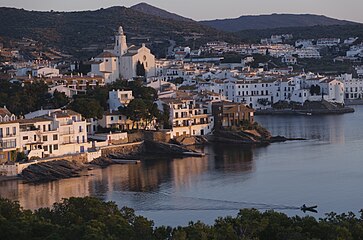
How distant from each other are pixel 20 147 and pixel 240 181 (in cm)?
399

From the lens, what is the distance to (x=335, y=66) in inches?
1453

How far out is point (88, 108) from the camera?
17.2m

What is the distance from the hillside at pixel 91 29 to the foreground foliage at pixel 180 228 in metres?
29.8

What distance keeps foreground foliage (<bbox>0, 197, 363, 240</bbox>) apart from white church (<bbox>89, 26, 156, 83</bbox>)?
1528 cm

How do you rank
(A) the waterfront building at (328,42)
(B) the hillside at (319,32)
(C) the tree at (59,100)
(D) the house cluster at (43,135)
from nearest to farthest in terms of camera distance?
1. (D) the house cluster at (43,135)
2. (C) the tree at (59,100)
3. (A) the waterfront building at (328,42)
4. (B) the hillside at (319,32)

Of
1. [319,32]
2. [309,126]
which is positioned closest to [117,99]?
[309,126]

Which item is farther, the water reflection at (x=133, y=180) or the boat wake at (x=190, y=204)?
the water reflection at (x=133, y=180)

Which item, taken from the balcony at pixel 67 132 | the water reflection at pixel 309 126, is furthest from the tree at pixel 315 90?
the balcony at pixel 67 132

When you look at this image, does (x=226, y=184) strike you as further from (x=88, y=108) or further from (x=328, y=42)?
(x=328, y=42)

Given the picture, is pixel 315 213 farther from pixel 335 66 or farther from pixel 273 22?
pixel 273 22

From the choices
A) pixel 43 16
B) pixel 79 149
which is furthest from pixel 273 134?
pixel 43 16

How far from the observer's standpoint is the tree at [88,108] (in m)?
17.2

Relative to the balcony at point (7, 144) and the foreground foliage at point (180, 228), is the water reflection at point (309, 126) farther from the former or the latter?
the foreground foliage at point (180, 228)

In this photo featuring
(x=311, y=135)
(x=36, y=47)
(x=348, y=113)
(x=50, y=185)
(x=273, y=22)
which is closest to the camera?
(x=50, y=185)
